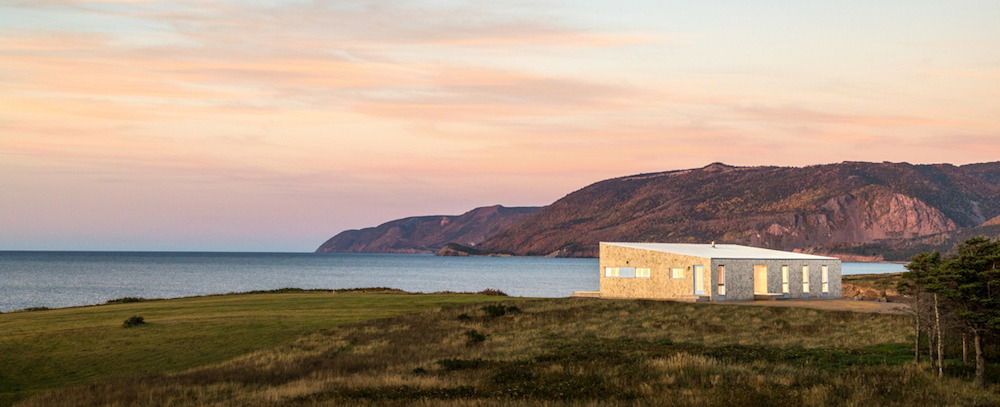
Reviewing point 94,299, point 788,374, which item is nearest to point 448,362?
point 788,374

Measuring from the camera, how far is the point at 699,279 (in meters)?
46.6

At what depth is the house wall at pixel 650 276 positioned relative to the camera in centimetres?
4656

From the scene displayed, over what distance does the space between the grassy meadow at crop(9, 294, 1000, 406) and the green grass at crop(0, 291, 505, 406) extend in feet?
1.13

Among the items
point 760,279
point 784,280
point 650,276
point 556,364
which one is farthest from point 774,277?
point 556,364

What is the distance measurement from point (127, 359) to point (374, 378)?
11299 millimetres

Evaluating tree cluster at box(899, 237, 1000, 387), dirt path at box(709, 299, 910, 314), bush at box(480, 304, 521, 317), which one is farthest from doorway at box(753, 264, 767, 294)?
tree cluster at box(899, 237, 1000, 387)

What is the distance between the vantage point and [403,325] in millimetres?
34594

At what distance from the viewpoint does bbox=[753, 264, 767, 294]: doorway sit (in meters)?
48.8

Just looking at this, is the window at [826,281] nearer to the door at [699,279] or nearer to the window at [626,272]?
the door at [699,279]

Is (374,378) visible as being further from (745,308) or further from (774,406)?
(745,308)

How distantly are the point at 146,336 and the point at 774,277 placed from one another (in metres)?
36.9

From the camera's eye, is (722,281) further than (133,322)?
Yes

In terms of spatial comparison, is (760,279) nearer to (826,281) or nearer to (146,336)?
(826,281)

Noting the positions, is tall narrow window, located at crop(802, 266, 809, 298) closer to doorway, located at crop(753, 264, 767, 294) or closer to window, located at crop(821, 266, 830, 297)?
window, located at crop(821, 266, 830, 297)
